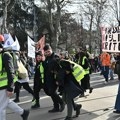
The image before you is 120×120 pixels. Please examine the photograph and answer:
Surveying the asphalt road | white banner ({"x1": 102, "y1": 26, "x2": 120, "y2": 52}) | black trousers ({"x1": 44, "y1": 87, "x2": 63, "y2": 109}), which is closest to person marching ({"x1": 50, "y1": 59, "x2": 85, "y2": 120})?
the asphalt road

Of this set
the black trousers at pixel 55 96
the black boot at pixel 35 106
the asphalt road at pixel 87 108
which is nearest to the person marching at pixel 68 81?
the asphalt road at pixel 87 108

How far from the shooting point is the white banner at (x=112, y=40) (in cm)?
754

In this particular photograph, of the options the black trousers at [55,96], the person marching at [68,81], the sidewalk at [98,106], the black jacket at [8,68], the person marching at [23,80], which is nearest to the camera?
the black jacket at [8,68]

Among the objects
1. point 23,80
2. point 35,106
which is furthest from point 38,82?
point 23,80

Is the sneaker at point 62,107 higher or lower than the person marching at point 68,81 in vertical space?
lower

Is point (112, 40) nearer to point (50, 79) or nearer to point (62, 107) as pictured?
point (50, 79)

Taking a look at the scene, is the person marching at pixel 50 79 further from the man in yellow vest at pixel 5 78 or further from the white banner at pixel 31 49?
the white banner at pixel 31 49

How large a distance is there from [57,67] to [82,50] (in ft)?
10.7

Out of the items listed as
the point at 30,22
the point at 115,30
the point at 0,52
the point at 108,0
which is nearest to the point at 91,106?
the point at 115,30

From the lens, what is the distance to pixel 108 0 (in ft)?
133

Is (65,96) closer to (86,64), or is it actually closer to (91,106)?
(91,106)

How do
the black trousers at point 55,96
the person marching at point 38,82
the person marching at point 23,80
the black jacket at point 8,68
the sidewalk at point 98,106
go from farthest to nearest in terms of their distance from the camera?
the person marching at point 23,80
the person marching at point 38,82
the black trousers at point 55,96
the sidewalk at point 98,106
the black jacket at point 8,68

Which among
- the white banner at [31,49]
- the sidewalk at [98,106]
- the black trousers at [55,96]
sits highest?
the white banner at [31,49]

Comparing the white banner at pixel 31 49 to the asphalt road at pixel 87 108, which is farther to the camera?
the white banner at pixel 31 49
